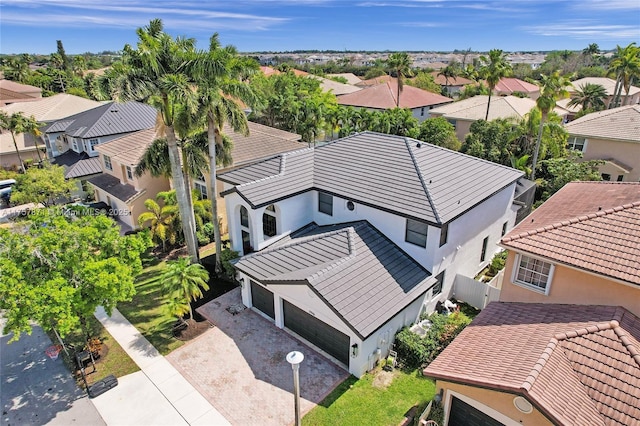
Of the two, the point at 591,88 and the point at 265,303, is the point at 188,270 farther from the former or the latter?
the point at 591,88

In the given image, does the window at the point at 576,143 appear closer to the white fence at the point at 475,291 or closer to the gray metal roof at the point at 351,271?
the white fence at the point at 475,291

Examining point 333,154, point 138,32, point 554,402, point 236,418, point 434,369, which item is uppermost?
point 138,32

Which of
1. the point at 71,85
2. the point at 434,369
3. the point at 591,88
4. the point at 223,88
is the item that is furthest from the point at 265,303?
the point at 71,85

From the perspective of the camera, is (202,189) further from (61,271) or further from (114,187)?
(61,271)

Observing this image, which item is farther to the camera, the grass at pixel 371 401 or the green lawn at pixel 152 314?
the green lawn at pixel 152 314

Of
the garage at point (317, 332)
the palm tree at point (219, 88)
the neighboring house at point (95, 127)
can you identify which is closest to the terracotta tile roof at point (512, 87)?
the neighboring house at point (95, 127)
